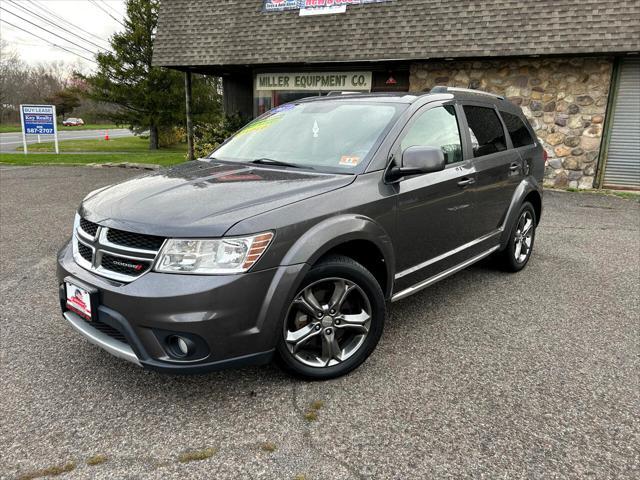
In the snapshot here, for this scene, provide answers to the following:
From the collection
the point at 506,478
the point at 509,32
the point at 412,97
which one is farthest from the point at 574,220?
the point at 506,478

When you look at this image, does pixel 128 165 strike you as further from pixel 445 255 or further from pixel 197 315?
pixel 197 315

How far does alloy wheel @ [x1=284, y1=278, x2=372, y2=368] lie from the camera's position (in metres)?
2.87

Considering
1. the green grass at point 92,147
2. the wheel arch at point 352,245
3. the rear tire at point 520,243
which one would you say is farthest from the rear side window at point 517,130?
the green grass at point 92,147

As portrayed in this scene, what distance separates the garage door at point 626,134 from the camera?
9.98 meters

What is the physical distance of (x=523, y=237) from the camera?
5.21 meters

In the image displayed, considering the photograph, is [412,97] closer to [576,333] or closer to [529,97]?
[576,333]

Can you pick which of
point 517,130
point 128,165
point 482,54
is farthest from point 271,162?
point 128,165

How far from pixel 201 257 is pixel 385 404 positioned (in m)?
1.29

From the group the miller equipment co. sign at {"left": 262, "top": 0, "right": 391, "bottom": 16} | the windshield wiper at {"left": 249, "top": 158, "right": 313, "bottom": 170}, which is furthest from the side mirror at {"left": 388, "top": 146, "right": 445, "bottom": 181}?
the miller equipment co. sign at {"left": 262, "top": 0, "right": 391, "bottom": 16}

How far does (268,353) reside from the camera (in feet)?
8.81

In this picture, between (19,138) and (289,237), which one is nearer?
(289,237)

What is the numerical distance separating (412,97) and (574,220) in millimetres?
5316

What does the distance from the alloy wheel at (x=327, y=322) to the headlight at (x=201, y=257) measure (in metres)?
0.47

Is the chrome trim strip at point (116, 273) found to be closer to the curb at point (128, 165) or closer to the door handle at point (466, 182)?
the door handle at point (466, 182)
